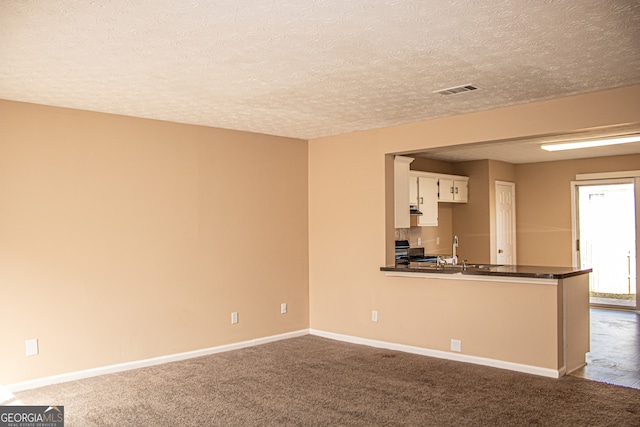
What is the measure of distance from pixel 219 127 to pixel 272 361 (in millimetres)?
2585

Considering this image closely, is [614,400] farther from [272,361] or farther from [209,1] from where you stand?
[209,1]

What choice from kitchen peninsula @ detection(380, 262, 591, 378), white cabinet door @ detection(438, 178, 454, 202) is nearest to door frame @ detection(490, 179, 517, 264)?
white cabinet door @ detection(438, 178, 454, 202)

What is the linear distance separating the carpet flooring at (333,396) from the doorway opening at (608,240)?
4789mm

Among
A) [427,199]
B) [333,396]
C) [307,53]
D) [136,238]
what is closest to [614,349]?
[427,199]

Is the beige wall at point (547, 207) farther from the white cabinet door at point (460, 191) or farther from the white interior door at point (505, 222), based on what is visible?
the white cabinet door at point (460, 191)

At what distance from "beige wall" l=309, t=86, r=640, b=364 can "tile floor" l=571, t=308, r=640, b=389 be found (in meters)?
0.91

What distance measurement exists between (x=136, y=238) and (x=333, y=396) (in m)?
2.50

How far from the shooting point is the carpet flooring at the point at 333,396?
3.92 meters

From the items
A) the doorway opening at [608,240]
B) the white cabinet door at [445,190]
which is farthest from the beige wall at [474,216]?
the doorway opening at [608,240]

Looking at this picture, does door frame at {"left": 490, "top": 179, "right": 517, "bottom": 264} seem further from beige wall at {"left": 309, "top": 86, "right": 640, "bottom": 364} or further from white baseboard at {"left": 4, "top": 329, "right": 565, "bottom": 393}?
white baseboard at {"left": 4, "top": 329, "right": 565, "bottom": 393}

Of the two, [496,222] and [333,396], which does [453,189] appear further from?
[333,396]

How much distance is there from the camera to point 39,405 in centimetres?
428

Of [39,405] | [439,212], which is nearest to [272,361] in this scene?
[39,405]

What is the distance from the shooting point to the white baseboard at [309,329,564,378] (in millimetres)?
5047
